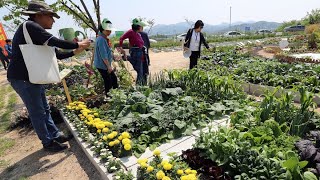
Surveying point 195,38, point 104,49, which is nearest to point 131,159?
point 104,49

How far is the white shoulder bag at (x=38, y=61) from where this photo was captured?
304cm

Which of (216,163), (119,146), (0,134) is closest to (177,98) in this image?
(119,146)

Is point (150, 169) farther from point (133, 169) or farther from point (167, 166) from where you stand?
point (133, 169)

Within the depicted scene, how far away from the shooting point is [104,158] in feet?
9.18

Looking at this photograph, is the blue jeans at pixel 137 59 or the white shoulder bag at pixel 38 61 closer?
the white shoulder bag at pixel 38 61

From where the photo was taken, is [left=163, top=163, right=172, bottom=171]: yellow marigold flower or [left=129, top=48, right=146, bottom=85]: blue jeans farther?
[left=129, top=48, right=146, bottom=85]: blue jeans

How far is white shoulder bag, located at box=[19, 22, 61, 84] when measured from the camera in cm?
304

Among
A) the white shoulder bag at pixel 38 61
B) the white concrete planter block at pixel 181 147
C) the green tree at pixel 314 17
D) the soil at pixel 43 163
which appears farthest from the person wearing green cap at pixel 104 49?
the green tree at pixel 314 17

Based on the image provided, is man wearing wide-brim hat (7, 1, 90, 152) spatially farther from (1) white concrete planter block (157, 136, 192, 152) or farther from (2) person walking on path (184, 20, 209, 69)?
(2) person walking on path (184, 20, 209, 69)

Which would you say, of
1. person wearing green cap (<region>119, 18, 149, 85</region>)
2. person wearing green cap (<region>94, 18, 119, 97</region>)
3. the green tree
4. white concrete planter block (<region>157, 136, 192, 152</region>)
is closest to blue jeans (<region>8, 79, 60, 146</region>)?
person wearing green cap (<region>94, 18, 119, 97</region>)

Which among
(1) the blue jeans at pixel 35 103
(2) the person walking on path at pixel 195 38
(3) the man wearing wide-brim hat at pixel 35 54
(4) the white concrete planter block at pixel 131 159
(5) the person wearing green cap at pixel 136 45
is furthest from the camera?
(2) the person walking on path at pixel 195 38

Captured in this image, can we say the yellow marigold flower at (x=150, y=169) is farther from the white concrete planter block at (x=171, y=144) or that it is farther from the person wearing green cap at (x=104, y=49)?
the person wearing green cap at (x=104, y=49)

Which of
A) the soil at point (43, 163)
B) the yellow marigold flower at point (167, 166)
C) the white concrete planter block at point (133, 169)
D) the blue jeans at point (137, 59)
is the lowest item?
the soil at point (43, 163)

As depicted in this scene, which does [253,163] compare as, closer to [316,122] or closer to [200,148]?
[200,148]
